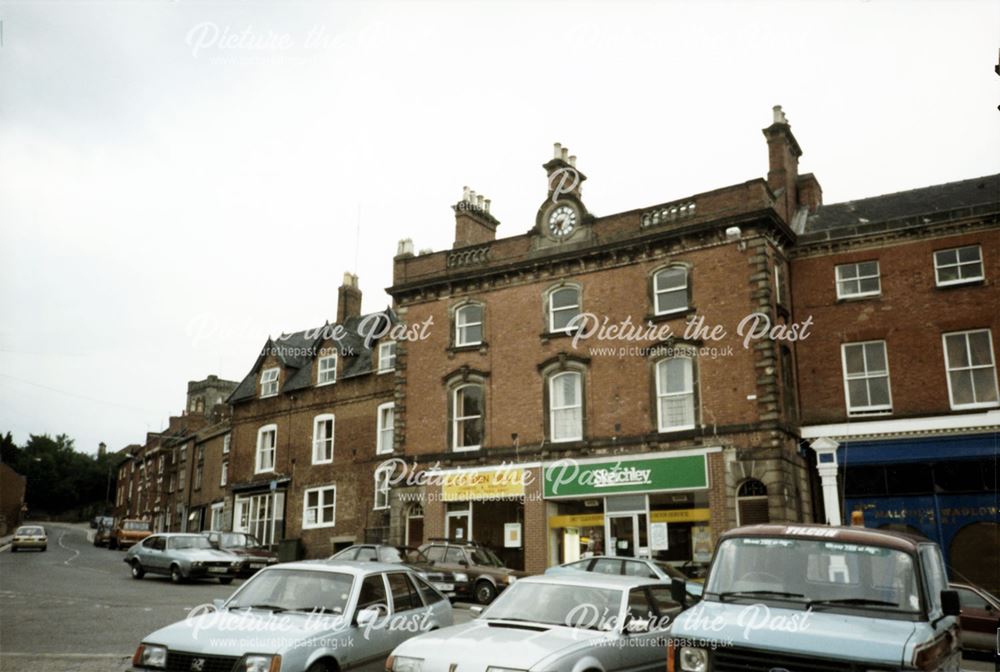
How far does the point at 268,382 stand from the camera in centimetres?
3894

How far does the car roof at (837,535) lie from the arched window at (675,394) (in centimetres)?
1622

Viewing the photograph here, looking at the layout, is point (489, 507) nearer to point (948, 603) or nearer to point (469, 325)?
point (469, 325)

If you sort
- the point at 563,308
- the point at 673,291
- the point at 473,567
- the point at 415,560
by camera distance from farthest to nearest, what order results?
the point at 563,308, the point at 673,291, the point at 415,560, the point at 473,567

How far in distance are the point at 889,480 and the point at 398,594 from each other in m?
17.8

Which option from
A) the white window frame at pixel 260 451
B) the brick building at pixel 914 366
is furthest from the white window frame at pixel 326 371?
the brick building at pixel 914 366

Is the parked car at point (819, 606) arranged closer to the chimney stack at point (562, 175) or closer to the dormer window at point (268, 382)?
the chimney stack at point (562, 175)

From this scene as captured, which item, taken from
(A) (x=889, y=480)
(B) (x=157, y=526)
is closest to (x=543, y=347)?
(A) (x=889, y=480)

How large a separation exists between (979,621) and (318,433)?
2638cm

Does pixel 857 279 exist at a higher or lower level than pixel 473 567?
higher

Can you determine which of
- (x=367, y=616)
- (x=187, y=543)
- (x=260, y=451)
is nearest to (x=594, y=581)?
(x=367, y=616)

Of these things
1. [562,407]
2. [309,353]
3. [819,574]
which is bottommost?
[819,574]

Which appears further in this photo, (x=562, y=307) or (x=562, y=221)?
(x=562, y=221)

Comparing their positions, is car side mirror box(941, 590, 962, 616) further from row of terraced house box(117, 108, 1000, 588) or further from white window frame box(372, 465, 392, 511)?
white window frame box(372, 465, 392, 511)

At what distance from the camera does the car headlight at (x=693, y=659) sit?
6660 millimetres
